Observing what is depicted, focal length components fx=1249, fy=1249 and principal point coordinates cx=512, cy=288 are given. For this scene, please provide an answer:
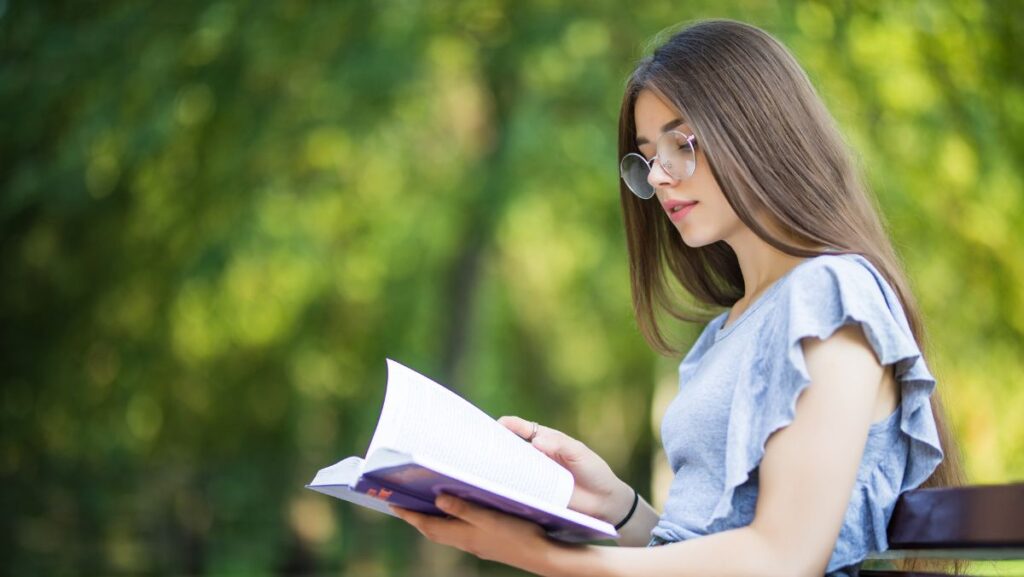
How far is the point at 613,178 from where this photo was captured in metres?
7.40

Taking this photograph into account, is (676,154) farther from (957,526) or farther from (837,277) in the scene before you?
(957,526)

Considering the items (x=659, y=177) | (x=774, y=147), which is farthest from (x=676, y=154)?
(x=774, y=147)

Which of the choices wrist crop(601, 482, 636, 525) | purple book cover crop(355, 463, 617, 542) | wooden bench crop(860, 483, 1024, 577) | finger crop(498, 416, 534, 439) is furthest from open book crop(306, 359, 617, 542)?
wooden bench crop(860, 483, 1024, 577)

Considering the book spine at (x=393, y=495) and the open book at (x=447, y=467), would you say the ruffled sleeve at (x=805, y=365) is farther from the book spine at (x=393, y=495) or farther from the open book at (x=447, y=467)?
the book spine at (x=393, y=495)

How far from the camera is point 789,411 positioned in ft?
5.16

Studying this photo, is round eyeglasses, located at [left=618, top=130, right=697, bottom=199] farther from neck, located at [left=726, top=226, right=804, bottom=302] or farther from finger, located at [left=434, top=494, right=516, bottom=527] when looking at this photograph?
finger, located at [left=434, top=494, right=516, bottom=527]

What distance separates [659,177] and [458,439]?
A: 52 centimetres

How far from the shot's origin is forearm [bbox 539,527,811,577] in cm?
155

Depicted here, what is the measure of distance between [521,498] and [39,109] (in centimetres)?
552

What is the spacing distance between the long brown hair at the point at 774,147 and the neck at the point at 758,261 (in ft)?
0.24

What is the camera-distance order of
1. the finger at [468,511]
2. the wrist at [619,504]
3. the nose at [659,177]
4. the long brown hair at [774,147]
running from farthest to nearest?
the wrist at [619,504], the nose at [659,177], the long brown hair at [774,147], the finger at [468,511]

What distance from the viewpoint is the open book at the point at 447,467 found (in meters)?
1.46

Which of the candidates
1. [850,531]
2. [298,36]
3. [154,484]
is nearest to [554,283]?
[154,484]

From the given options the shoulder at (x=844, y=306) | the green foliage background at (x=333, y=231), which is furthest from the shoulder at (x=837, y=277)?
the green foliage background at (x=333, y=231)
